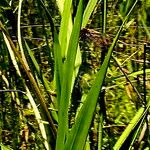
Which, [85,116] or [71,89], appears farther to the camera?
[71,89]

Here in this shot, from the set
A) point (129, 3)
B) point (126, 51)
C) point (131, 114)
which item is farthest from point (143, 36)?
point (129, 3)

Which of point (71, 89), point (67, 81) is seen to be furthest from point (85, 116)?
point (71, 89)

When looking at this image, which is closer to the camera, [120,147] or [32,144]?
[120,147]

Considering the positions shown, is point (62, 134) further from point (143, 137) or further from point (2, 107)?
point (2, 107)

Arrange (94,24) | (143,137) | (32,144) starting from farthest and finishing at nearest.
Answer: (94,24) → (32,144) → (143,137)

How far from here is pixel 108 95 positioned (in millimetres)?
1506

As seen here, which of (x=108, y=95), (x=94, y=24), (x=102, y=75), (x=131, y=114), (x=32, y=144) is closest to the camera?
(x=102, y=75)

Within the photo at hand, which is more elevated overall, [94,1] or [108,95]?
[94,1]

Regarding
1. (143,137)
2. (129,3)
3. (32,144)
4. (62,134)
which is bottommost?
(32,144)

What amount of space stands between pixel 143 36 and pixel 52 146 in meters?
1.04

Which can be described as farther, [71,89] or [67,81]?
[71,89]

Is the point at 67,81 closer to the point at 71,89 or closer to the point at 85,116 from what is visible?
the point at 85,116

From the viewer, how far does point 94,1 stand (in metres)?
0.84

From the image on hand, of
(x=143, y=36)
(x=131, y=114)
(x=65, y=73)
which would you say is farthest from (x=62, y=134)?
(x=143, y=36)
